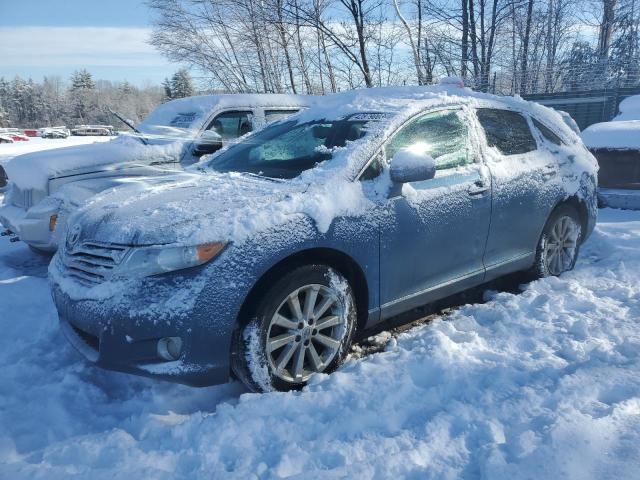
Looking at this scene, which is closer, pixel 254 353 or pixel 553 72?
pixel 254 353

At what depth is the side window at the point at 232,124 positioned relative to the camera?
620 centimetres

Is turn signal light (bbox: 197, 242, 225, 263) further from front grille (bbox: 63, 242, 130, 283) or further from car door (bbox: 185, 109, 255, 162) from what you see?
car door (bbox: 185, 109, 255, 162)

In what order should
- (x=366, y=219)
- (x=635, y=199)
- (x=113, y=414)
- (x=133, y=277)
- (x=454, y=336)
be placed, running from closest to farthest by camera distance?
(x=133, y=277) → (x=113, y=414) → (x=366, y=219) → (x=454, y=336) → (x=635, y=199)

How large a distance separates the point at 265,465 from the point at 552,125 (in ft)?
12.4

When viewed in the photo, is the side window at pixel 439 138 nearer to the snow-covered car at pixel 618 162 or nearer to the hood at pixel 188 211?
the hood at pixel 188 211

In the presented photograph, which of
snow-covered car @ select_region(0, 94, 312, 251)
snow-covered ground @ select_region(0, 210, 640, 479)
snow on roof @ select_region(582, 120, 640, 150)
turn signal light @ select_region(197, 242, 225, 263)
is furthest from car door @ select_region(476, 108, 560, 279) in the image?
snow-covered car @ select_region(0, 94, 312, 251)

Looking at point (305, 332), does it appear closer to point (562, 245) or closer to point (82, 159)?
point (562, 245)

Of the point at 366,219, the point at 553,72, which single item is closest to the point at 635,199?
the point at 366,219

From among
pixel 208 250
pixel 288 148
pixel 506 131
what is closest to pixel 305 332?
pixel 208 250

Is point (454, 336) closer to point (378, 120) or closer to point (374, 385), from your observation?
point (374, 385)

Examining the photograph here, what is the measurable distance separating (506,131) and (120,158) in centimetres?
395

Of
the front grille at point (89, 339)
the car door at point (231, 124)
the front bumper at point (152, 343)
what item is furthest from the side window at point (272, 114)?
the front bumper at point (152, 343)

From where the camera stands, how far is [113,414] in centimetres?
252

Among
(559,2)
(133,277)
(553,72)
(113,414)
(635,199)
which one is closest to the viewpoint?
(133,277)
